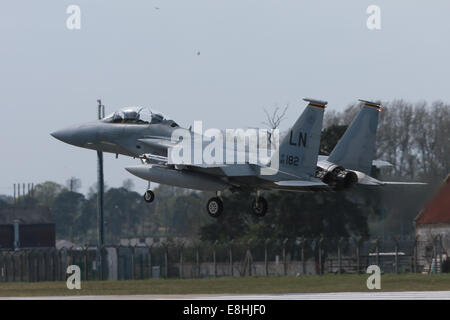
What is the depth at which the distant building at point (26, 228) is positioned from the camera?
9850cm

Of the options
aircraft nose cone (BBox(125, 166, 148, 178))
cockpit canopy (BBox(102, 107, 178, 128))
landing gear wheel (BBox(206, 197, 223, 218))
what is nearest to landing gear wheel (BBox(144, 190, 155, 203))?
aircraft nose cone (BBox(125, 166, 148, 178))

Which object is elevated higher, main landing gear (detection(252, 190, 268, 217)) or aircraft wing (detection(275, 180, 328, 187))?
aircraft wing (detection(275, 180, 328, 187))

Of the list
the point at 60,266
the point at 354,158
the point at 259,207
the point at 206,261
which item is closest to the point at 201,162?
the point at 259,207

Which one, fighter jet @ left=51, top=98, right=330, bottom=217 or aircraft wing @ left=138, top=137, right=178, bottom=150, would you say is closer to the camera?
fighter jet @ left=51, top=98, right=330, bottom=217

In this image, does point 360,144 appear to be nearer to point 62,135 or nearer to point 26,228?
point 62,135

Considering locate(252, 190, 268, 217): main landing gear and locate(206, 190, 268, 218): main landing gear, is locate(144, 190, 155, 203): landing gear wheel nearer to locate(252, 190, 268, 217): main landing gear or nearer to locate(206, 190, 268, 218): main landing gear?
locate(206, 190, 268, 218): main landing gear

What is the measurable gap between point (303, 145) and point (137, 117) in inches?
280

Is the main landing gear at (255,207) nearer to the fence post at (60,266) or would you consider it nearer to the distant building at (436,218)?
the fence post at (60,266)

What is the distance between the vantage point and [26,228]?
10088 centimetres

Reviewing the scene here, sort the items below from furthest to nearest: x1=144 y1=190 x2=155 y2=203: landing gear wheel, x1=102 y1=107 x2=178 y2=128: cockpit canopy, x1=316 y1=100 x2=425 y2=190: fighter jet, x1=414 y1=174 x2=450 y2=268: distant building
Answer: x1=414 y1=174 x2=450 y2=268: distant building
x1=102 y1=107 x2=178 y2=128: cockpit canopy
x1=144 y1=190 x2=155 y2=203: landing gear wheel
x1=316 y1=100 x2=425 y2=190: fighter jet

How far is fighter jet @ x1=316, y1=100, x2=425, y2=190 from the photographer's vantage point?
3666 cm

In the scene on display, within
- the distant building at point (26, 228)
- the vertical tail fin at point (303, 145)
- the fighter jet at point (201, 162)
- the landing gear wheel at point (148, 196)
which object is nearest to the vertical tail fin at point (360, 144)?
the fighter jet at point (201, 162)

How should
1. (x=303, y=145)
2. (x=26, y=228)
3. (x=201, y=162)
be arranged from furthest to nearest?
1. (x=26, y=228)
2. (x=201, y=162)
3. (x=303, y=145)

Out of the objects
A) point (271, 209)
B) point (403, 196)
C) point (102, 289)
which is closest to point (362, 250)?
point (403, 196)
